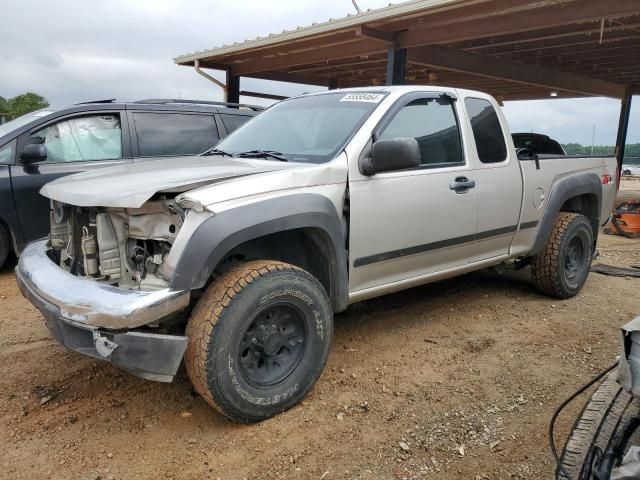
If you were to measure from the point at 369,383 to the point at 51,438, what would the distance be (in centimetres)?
177

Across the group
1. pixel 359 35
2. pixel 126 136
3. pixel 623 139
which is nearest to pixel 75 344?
pixel 126 136

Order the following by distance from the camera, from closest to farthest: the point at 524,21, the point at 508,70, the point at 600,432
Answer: the point at 600,432 → the point at 524,21 → the point at 508,70

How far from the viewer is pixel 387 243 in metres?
3.50

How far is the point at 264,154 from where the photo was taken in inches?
142

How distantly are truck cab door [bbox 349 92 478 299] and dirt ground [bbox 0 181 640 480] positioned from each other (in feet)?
1.99

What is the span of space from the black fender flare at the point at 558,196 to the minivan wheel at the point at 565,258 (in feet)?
0.33

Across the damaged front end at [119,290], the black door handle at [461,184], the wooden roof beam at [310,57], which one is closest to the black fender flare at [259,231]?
the damaged front end at [119,290]

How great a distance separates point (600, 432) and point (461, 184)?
7.67 feet

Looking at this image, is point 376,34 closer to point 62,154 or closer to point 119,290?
point 62,154

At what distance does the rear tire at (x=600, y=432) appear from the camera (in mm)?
1812

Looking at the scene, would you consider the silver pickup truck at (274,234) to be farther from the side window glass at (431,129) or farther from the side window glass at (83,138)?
the side window glass at (83,138)

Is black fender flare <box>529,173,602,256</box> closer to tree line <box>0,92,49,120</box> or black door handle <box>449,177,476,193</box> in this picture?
black door handle <box>449,177,476,193</box>

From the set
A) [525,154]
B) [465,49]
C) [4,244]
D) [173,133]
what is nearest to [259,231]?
[525,154]

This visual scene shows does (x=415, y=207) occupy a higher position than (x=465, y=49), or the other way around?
(x=465, y=49)
